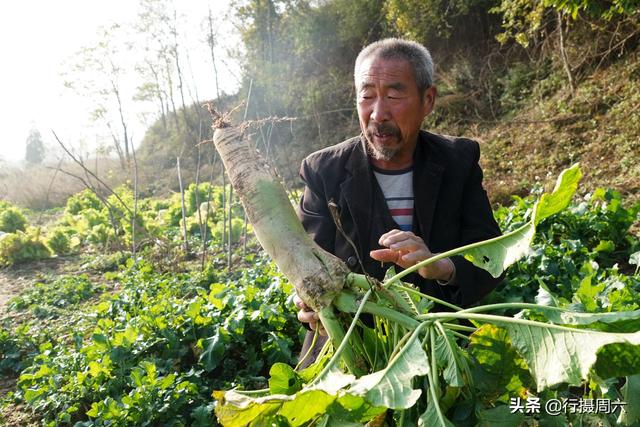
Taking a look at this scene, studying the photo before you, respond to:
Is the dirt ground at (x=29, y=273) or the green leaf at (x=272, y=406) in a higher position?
the green leaf at (x=272, y=406)

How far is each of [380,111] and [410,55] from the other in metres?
0.28

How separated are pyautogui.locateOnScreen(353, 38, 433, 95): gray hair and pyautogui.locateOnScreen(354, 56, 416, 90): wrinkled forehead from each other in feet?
0.06

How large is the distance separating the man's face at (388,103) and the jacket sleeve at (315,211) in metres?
0.36

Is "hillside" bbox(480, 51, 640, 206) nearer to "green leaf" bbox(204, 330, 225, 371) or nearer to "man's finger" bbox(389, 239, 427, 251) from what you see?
"green leaf" bbox(204, 330, 225, 371)

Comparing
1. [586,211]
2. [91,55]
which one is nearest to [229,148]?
[586,211]

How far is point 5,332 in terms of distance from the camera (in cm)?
468

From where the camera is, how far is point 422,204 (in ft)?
7.16

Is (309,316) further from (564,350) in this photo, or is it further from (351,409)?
(564,350)

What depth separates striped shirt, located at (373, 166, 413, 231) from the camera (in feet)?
7.47

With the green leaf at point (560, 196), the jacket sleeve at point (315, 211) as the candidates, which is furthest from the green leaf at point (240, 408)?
the jacket sleeve at point (315, 211)

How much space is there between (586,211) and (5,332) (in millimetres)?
5565

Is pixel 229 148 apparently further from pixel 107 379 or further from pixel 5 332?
pixel 5 332

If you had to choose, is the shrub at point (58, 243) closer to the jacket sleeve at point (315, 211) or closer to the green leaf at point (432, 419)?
the jacket sleeve at point (315, 211)

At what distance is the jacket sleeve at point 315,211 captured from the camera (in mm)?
2270
